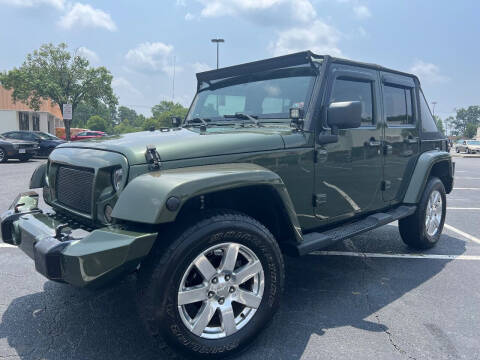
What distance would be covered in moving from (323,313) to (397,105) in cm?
256

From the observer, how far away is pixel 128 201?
228 cm

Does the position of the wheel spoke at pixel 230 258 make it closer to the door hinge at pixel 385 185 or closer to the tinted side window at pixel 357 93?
the tinted side window at pixel 357 93

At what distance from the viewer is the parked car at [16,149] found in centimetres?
1677

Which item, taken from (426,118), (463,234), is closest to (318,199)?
(426,118)

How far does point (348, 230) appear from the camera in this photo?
3.61 m

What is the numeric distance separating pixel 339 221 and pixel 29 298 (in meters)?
2.81

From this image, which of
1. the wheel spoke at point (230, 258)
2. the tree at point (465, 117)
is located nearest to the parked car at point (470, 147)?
the wheel spoke at point (230, 258)

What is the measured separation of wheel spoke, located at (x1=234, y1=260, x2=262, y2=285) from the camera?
8.39ft

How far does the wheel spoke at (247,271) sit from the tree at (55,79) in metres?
34.6

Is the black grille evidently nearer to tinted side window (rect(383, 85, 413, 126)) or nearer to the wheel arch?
tinted side window (rect(383, 85, 413, 126))

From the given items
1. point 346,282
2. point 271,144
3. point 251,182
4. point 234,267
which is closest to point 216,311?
point 234,267

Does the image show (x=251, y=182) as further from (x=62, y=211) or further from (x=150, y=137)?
(x=62, y=211)

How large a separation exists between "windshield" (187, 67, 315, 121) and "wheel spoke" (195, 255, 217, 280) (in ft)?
5.13

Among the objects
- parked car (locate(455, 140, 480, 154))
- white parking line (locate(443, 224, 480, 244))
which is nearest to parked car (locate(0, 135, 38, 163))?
white parking line (locate(443, 224, 480, 244))
